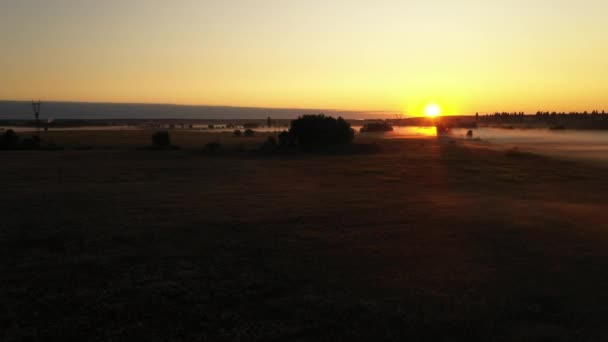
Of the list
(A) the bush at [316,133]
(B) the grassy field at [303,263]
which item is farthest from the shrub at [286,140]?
(B) the grassy field at [303,263]

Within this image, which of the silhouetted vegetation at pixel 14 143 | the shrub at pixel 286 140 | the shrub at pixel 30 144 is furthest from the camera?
the shrub at pixel 286 140

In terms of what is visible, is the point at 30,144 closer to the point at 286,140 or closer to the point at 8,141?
the point at 8,141

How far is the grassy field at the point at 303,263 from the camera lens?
23.2 ft

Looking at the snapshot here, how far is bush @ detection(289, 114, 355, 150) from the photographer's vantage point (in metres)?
45.6

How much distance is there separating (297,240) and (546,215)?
7.63 m

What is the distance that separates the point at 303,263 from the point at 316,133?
36219 mm

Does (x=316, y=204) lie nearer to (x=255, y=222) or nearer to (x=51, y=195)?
(x=255, y=222)

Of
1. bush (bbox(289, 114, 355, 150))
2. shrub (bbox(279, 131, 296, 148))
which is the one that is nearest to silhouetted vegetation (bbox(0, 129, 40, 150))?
shrub (bbox(279, 131, 296, 148))

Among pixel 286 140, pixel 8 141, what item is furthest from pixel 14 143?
pixel 286 140

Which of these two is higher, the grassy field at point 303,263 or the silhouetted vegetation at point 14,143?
the silhouetted vegetation at point 14,143

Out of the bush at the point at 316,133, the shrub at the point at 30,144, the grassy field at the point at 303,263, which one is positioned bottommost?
the grassy field at the point at 303,263

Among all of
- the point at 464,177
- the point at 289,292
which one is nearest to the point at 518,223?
the point at 289,292

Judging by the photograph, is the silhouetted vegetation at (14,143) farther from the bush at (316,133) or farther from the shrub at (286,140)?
the bush at (316,133)

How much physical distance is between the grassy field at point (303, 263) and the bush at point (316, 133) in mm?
24769
